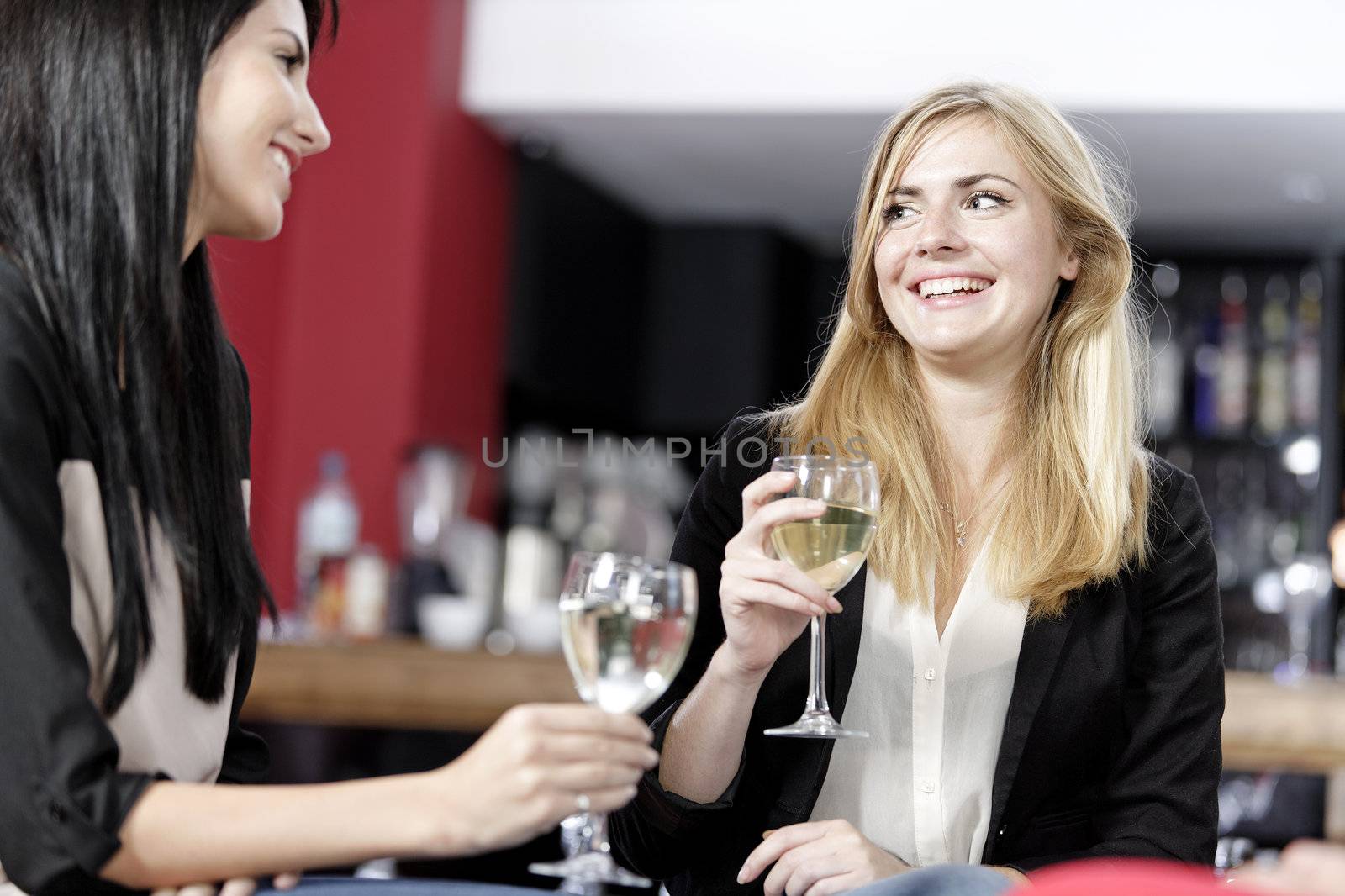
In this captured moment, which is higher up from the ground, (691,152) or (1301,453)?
(691,152)

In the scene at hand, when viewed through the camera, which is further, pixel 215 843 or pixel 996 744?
pixel 996 744

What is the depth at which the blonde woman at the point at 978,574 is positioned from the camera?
1475 millimetres

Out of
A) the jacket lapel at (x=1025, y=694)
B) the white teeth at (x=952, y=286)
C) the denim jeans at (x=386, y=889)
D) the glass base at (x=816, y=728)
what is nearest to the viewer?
the denim jeans at (x=386, y=889)

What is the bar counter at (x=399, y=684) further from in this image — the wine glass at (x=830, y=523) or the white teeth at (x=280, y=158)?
the white teeth at (x=280, y=158)

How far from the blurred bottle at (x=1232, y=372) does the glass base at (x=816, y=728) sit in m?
4.10

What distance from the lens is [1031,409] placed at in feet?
5.50

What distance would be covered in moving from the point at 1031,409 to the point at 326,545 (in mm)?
2474

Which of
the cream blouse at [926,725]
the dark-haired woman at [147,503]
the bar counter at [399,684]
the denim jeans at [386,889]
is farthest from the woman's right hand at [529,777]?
the bar counter at [399,684]

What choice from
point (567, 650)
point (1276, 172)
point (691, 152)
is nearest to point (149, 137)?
point (567, 650)

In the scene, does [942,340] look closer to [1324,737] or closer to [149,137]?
[149,137]

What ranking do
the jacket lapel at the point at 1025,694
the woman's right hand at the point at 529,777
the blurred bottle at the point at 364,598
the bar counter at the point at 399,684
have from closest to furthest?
1. the woman's right hand at the point at 529,777
2. the jacket lapel at the point at 1025,694
3. the bar counter at the point at 399,684
4. the blurred bottle at the point at 364,598

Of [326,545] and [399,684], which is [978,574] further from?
[326,545]

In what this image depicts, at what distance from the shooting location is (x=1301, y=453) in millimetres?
4961

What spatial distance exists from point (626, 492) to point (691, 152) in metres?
1.05
